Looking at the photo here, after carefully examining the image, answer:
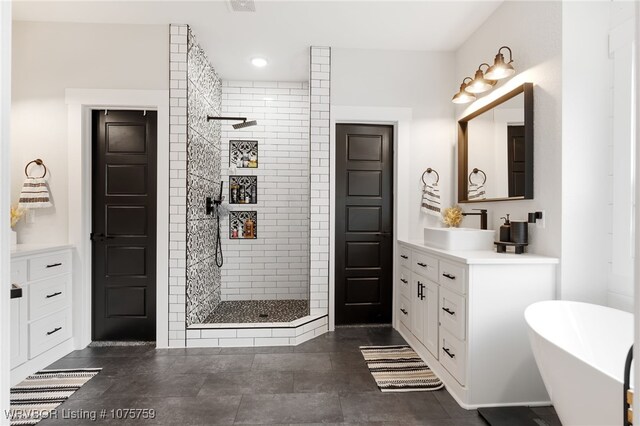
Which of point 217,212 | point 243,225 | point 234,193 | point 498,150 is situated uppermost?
point 498,150

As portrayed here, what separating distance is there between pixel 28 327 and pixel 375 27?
12.7ft

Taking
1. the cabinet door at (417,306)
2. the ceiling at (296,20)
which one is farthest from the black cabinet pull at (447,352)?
the ceiling at (296,20)

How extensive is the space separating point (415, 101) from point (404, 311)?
2207 mm

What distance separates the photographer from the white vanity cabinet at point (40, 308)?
2.64 meters

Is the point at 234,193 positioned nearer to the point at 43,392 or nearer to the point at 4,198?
the point at 43,392

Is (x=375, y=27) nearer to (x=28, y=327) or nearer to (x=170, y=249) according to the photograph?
(x=170, y=249)

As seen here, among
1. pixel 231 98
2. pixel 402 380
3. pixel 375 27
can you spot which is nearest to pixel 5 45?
pixel 402 380

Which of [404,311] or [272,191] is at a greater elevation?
[272,191]

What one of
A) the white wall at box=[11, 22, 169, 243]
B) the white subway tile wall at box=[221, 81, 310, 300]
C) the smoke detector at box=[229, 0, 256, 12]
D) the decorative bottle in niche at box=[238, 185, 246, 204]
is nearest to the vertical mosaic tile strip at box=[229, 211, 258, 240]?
the white subway tile wall at box=[221, 81, 310, 300]

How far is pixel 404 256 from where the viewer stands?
3602mm

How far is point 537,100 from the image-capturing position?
A: 8.46ft

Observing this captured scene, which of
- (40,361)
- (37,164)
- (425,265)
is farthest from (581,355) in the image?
(37,164)

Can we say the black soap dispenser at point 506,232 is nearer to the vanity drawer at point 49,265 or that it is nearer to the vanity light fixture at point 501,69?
the vanity light fixture at point 501,69

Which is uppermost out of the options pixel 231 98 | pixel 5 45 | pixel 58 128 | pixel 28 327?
pixel 231 98
